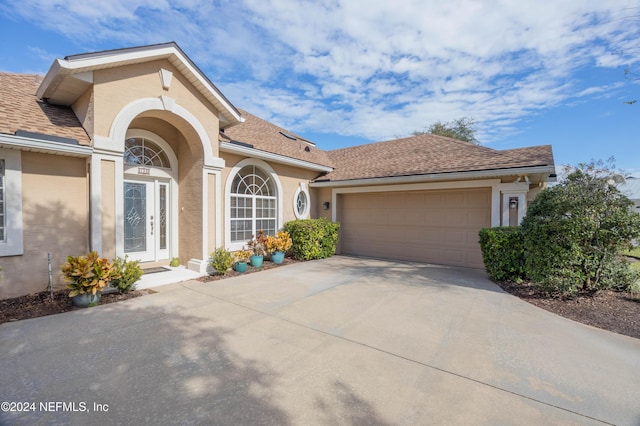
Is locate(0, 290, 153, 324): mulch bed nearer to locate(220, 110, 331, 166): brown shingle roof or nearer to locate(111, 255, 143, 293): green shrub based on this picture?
locate(111, 255, 143, 293): green shrub

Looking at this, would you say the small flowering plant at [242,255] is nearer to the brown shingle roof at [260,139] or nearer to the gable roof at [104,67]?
the brown shingle roof at [260,139]

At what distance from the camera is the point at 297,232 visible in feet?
32.9

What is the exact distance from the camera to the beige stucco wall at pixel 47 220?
5395mm

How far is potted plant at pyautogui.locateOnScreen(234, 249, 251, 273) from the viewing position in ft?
26.0

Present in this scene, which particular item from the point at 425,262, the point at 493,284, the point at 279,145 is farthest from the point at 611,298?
the point at 279,145

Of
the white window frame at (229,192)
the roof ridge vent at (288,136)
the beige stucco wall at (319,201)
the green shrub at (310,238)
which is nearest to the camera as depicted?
the white window frame at (229,192)

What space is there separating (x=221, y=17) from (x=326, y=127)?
53.6 feet

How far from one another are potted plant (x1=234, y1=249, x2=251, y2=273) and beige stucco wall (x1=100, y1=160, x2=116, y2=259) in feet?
9.73

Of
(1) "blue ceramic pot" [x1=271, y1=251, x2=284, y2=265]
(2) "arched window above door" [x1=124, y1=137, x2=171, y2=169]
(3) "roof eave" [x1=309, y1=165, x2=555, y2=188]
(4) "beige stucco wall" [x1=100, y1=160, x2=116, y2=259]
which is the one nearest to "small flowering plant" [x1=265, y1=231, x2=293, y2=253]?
(1) "blue ceramic pot" [x1=271, y1=251, x2=284, y2=265]

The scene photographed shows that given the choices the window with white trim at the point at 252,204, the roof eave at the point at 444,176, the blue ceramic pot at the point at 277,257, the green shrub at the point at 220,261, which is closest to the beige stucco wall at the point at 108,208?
the green shrub at the point at 220,261

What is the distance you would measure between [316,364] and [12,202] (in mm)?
6390

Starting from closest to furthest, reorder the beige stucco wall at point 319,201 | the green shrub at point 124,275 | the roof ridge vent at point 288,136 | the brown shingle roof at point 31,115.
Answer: the brown shingle roof at point 31,115 → the green shrub at point 124,275 → the beige stucco wall at point 319,201 → the roof ridge vent at point 288,136

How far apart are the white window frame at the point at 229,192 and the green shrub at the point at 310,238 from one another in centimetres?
73

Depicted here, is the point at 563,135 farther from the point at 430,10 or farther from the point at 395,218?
the point at 430,10
